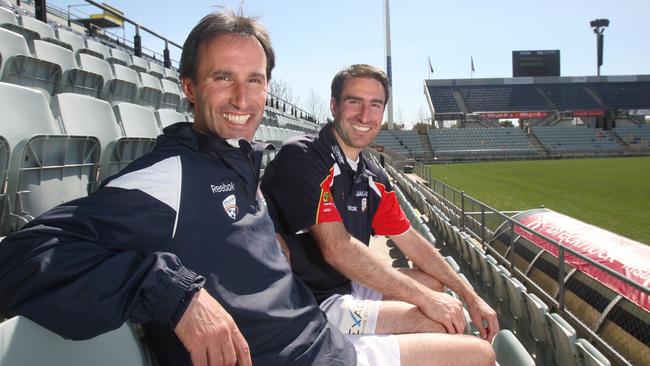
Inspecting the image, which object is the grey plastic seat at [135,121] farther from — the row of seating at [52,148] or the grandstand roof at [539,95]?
the grandstand roof at [539,95]

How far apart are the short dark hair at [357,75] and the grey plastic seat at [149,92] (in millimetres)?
5653

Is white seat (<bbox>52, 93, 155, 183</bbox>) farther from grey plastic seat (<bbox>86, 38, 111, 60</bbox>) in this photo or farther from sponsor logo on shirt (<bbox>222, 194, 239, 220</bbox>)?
grey plastic seat (<bbox>86, 38, 111, 60</bbox>)

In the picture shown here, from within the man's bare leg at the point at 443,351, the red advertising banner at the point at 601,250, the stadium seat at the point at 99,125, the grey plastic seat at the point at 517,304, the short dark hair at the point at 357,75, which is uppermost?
the short dark hair at the point at 357,75

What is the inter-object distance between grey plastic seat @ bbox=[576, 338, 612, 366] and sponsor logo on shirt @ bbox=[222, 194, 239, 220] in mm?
1934

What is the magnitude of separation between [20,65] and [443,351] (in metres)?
5.12

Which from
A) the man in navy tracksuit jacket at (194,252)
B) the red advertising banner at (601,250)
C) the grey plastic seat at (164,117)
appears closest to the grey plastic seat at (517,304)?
the red advertising banner at (601,250)

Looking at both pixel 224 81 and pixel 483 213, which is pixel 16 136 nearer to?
pixel 224 81

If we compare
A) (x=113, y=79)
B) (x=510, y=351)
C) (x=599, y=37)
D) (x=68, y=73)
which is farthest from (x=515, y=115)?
(x=510, y=351)

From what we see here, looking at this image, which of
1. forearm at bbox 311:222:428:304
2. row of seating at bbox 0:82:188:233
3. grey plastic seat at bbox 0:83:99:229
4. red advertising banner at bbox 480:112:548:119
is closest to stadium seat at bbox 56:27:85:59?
row of seating at bbox 0:82:188:233

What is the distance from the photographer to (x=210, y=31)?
54.2 inches

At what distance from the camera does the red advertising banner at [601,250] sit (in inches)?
120

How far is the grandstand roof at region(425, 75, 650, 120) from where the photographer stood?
48125 mm

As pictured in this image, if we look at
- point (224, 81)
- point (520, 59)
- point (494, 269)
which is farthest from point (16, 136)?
point (520, 59)

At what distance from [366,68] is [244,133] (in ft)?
3.43
